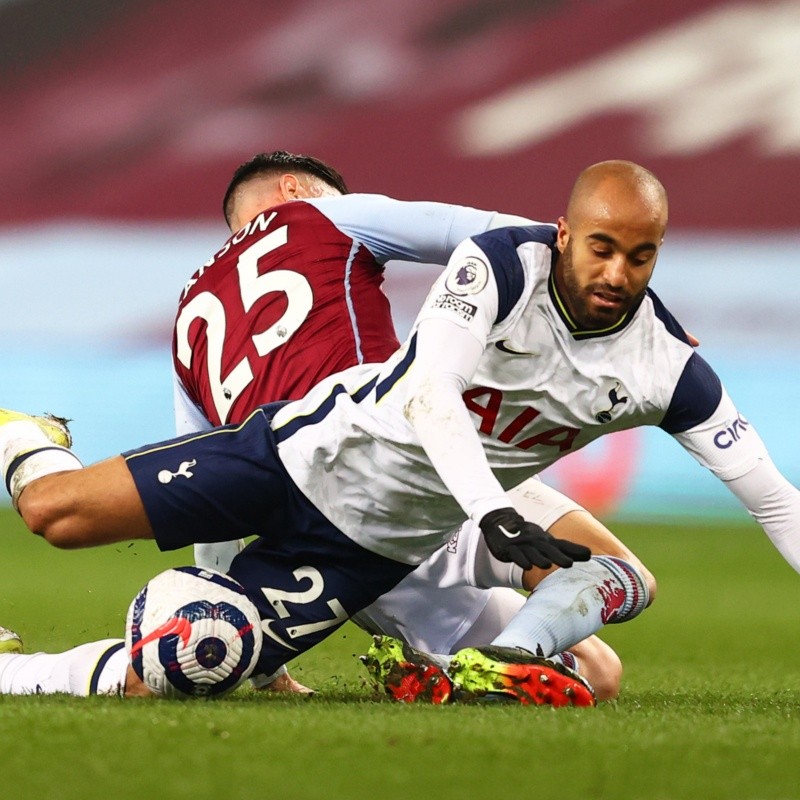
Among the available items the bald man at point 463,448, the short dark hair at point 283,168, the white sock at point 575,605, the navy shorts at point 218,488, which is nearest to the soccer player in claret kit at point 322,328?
the white sock at point 575,605

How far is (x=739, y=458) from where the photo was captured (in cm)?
367

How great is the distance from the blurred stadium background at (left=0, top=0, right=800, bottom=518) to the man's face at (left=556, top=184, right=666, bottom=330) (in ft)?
26.0

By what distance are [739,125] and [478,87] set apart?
212 cm

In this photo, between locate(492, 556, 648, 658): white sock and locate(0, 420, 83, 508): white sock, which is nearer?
locate(492, 556, 648, 658): white sock

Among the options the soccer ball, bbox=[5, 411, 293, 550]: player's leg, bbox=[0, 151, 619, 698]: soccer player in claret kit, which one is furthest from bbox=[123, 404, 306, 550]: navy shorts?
bbox=[0, 151, 619, 698]: soccer player in claret kit

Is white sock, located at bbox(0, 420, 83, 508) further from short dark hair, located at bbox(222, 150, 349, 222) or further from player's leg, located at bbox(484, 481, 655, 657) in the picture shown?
short dark hair, located at bbox(222, 150, 349, 222)

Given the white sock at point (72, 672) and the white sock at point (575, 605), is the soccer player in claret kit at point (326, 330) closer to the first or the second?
the white sock at point (575, 605)

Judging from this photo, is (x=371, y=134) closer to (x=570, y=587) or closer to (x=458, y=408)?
(x=570, y=587)

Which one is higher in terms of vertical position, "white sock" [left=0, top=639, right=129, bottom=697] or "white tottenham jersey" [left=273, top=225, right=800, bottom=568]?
"white tottenham jersey" [left=273, top=225, right=800, bottom=568]

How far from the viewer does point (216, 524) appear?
3852 mm

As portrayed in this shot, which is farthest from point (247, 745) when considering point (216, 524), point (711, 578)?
point (711, 578)

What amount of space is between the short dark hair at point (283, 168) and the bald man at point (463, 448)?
203 cm

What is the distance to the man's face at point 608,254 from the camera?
338 cm

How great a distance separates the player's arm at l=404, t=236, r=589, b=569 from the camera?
3.14m
